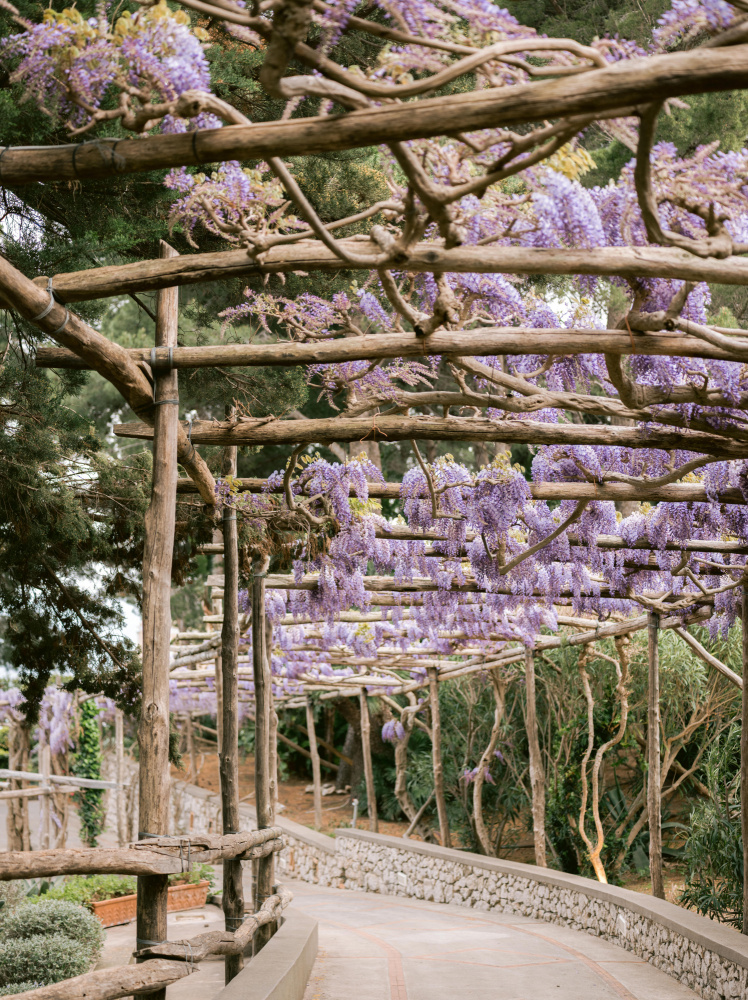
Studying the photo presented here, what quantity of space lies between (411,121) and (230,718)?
4195mm

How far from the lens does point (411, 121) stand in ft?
7.39

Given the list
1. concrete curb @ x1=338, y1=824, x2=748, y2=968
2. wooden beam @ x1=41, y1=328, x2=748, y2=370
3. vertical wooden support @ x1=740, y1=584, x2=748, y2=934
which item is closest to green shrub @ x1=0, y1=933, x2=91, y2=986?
concrete curb @ x1=338, y1=824, x2=748, y2=968

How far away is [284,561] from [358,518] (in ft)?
3.56

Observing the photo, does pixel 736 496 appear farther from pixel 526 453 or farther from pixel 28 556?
pixel 526 453

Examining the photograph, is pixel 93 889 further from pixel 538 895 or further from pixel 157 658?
pixel 157 658

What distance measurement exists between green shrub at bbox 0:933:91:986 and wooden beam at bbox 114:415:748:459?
14.2ft

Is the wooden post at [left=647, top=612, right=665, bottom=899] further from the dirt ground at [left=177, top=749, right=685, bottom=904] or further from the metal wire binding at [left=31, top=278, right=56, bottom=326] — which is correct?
the metal wire binding at [left=31, top=278, right=56, bottom=326]

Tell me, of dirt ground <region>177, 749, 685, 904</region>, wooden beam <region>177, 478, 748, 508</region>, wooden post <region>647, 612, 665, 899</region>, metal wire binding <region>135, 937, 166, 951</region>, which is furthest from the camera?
dirt ground <region>177, 749, 685, 904</region>

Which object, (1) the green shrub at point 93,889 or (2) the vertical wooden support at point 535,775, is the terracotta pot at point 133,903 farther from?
(2) the vertical wooden support at point 535,775

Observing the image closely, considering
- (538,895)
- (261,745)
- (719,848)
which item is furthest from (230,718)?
(538,895)

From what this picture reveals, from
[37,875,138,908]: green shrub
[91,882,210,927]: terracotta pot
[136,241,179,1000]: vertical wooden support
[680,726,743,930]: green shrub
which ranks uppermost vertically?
[136,241,179,1000]: vertical wooden support

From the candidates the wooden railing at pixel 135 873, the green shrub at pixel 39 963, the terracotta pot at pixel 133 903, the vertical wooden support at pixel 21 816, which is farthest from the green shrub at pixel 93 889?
the wooden railing at pixel 135 873

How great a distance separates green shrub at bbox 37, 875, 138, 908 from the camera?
9629mm

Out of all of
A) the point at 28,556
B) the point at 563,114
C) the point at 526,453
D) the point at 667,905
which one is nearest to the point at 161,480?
the point at 28,556
